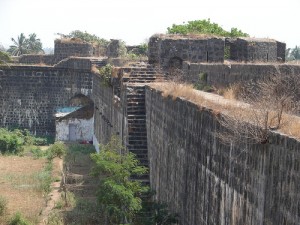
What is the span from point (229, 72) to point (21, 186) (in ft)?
30.7

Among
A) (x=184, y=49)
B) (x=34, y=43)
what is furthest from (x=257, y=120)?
(x=34, y=43)

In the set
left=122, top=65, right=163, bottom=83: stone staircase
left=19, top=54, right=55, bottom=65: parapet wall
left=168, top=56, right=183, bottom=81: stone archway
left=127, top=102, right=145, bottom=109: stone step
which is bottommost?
left=127, top=102, right=145, bottom=109: stone step

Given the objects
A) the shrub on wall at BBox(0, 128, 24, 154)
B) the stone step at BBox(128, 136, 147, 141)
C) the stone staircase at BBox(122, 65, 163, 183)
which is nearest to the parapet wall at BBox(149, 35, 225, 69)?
the stone staircase at BBox(122, 65, 163, 183)

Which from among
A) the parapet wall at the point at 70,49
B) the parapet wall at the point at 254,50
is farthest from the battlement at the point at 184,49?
the parapet wall at the point at 70,49

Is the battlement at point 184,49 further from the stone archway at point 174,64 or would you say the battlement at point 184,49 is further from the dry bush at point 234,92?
the dry bush at point 234,92

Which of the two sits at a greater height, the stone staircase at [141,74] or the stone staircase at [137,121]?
the stone staircase at [141,74]

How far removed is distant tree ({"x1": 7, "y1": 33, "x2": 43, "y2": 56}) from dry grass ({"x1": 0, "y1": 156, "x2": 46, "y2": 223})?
39.5 m

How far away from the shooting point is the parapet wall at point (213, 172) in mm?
5504

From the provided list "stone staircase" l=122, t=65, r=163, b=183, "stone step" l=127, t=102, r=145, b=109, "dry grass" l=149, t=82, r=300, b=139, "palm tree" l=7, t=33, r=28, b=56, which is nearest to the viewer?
"dry grass" l=149, t=82, r=300, b=139

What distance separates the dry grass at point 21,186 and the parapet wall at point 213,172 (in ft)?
14.2

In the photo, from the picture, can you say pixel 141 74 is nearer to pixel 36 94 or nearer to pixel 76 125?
pixel 76 125

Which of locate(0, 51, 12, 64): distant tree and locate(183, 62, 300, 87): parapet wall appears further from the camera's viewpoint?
locate(0, 51, 12, 64): distant tree

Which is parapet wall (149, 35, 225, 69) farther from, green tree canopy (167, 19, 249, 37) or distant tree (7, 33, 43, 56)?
distant tree (7, 33, 43, 56)

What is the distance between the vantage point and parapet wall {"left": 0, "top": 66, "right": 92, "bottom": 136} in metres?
31.7
